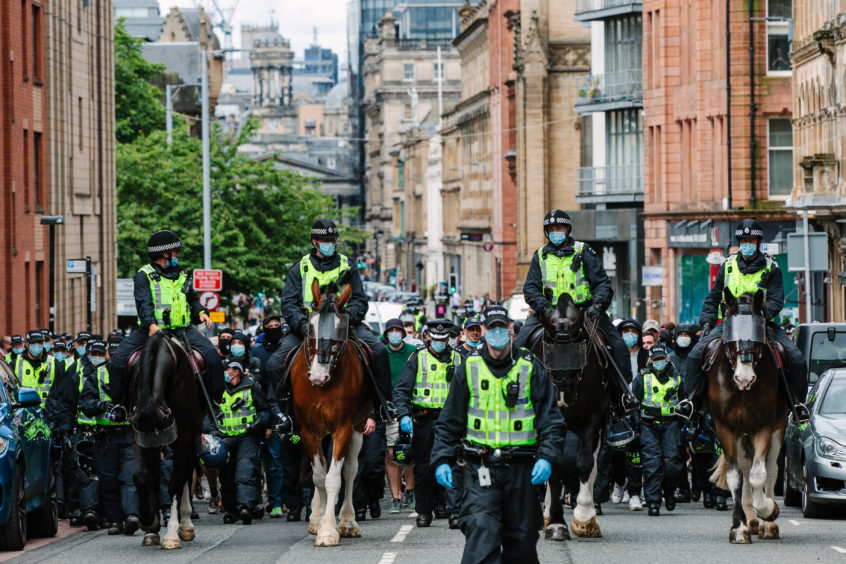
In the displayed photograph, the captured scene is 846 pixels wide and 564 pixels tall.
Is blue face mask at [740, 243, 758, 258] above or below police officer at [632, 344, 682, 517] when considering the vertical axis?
above

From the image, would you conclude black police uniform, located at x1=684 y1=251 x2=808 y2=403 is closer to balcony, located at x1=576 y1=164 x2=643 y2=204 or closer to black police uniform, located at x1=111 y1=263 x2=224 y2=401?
black police uniform, located at x1=111 y1=263 x2=224 y2=401

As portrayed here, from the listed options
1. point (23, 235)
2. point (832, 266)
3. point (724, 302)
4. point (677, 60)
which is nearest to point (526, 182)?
point (677, 60)

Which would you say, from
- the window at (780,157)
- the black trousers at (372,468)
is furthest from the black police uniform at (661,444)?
the window at (780,157)

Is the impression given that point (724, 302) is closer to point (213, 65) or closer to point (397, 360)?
point (397, 360)

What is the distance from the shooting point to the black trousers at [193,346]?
53.1ft

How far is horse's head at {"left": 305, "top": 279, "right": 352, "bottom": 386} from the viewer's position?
1574cm

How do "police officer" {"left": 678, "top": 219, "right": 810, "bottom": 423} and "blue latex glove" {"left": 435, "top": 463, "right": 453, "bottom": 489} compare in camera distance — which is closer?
"blue latex glove" {"left": 435, "top": 463, "right": 453, "bottom": 489}

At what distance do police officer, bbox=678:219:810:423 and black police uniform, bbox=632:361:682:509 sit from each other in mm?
3511

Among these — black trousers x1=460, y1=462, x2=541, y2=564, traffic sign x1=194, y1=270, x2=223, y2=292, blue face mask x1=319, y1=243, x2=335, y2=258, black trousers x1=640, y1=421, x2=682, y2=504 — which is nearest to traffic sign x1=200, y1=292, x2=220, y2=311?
traffic sign x1=194, y1=270, x2=223, y2=292

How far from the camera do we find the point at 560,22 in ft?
270

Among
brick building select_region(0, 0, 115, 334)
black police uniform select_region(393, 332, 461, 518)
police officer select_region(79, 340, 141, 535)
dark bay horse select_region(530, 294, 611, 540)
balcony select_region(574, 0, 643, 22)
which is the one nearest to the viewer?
dark bay horse select_region(530, 294, 611, 540)

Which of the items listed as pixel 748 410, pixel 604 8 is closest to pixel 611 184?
pixel 604 8

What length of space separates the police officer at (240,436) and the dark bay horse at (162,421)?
9.05 ft

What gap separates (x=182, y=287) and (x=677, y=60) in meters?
42.3
